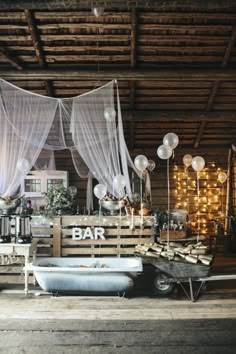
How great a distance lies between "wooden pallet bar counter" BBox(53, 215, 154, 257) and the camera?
7.00m

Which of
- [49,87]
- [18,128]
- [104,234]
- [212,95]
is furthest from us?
[212,95]

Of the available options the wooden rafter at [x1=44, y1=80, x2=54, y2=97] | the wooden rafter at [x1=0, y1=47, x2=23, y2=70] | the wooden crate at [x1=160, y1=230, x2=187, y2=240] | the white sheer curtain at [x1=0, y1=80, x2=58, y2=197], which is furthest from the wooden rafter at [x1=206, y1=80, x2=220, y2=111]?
the wooden rafter at [x1=0, y1=47, x2=23, y2=70]

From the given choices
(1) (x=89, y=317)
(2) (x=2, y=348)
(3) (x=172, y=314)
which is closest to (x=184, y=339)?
(3) (x=172, y=314)

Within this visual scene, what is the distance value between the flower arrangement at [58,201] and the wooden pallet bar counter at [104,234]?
219mm

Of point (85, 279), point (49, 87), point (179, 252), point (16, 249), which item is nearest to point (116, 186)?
point (179, 252)

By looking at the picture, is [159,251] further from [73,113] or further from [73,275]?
[73,113]

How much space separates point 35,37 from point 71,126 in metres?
2.26

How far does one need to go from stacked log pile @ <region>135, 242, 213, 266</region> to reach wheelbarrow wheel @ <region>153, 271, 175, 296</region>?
35 centimetres

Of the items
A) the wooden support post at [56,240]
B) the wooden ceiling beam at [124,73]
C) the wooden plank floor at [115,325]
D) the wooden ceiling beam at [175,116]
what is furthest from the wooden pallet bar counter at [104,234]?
the wooden ceiling beam at [175,116]

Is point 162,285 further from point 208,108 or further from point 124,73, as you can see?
point 208,108

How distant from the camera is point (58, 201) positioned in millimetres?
7195

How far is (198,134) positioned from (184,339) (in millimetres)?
7711

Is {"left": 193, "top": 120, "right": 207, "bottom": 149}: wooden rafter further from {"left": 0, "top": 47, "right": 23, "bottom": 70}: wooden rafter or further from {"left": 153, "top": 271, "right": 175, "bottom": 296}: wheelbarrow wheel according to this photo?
{"left": 153, "top": 271, "right": 175, "bottom": 296}: wheelbarrow wheel

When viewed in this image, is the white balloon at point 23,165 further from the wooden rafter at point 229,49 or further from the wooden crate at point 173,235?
the wooden rafter at point 229,49
